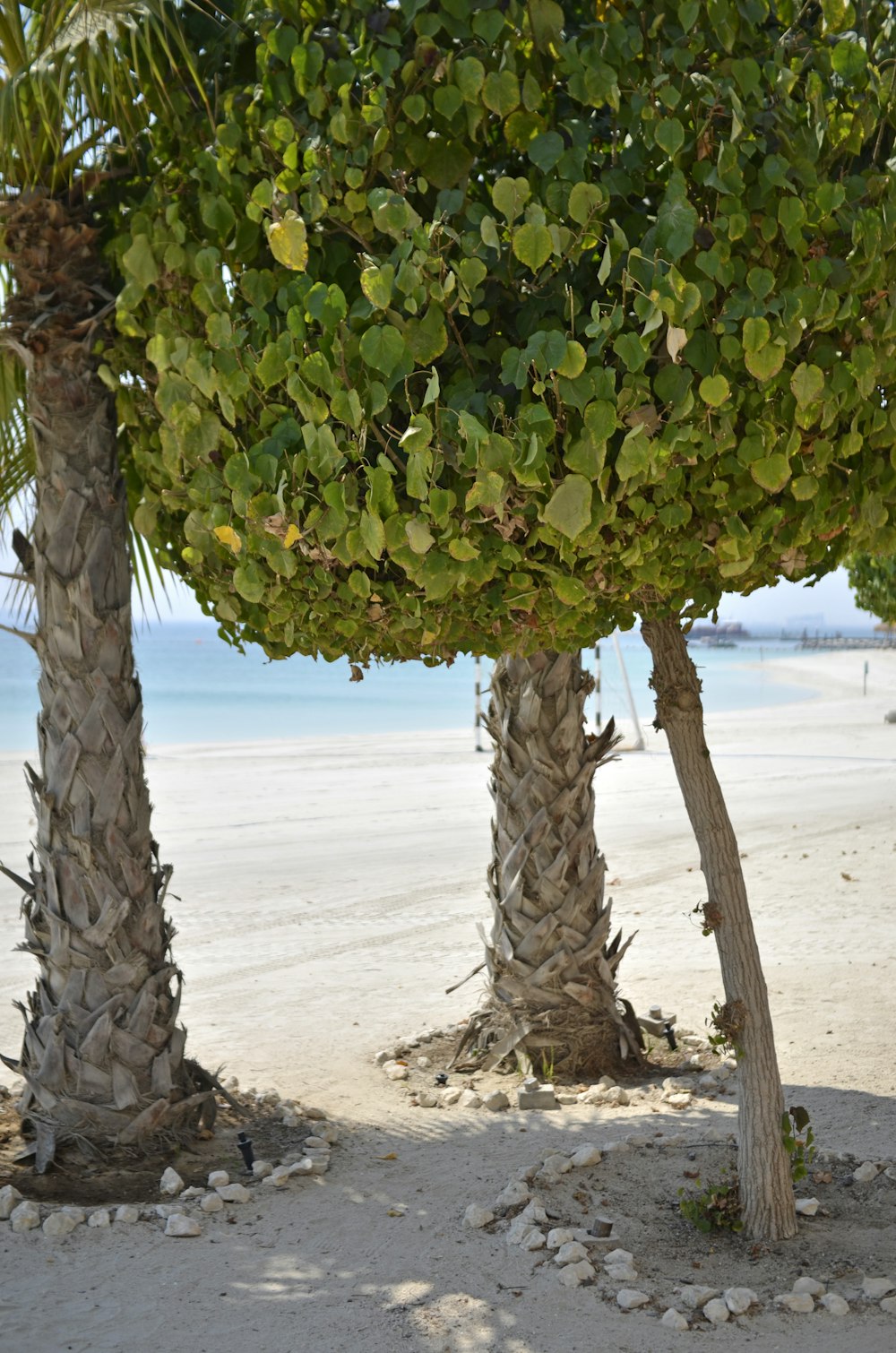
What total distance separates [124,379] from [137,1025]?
2579 millimetres

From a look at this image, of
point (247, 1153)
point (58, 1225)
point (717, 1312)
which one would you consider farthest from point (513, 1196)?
point (58, 1225)

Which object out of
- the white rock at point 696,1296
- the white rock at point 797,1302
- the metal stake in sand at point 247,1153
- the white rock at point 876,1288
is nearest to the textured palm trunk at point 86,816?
the metal stake in sand at point 247,1153

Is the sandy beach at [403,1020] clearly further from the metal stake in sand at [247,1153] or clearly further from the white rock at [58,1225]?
the metal stake in sand at [247,1153]

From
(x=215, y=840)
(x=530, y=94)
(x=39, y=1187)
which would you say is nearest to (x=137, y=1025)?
(x=39, y=1187)

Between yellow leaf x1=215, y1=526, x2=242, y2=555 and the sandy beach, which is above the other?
yellow leaf x1=215, y1=526, x2=242, y2=555

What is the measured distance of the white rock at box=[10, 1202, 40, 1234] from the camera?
4.39 m

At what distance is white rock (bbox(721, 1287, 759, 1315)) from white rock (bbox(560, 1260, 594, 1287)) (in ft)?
1.43

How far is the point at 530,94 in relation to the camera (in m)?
2.94

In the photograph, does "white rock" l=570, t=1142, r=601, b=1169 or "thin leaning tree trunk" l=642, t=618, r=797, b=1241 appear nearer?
"thin leaning tree trunk" l=642, t=618, r=797, b=1241

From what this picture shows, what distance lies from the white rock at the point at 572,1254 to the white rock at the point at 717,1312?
48 cm

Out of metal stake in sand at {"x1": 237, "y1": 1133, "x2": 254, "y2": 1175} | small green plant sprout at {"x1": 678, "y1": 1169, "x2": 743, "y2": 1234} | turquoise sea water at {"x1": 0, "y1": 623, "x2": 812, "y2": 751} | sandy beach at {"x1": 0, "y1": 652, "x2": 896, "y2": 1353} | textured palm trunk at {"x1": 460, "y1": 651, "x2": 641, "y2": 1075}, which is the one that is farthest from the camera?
turquoise sea water at {"x1": 0, "y1": 623, "x2": 812, "y2": 751}

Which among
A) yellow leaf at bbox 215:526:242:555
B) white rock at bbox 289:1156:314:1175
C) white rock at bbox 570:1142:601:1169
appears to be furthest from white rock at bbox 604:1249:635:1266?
yellow leaf at bbox 215:526:242:555

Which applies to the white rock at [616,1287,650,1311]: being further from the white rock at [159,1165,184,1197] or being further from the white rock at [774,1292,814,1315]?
the white rock at [159,1165,184,1197]

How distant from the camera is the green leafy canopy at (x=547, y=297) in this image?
9.52ft
